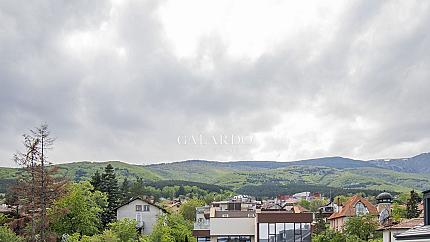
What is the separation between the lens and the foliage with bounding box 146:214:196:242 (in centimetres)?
5553

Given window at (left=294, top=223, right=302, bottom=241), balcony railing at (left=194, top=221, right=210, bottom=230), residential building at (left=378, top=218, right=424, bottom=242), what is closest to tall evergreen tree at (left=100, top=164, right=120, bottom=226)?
balcony railing at (left=194, top=221, right=210, bottom=230)

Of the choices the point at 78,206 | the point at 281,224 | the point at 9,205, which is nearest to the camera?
the point at 281,224

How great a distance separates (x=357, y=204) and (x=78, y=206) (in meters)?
40.7

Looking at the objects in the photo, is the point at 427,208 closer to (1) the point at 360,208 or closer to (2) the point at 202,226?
(2) the point at 202,226

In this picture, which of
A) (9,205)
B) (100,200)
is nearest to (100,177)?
(100,200)

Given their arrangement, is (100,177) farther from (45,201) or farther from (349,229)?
(45,201)

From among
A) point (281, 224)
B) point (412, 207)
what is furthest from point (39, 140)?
point (412, 207)

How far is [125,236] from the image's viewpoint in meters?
57.0

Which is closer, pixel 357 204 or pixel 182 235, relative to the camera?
pixel 182 235

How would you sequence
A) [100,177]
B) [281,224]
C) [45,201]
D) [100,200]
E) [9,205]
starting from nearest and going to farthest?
[45,201], [281,224], [9,205], [100,200], [100,177]

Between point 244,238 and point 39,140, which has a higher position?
point 39,140

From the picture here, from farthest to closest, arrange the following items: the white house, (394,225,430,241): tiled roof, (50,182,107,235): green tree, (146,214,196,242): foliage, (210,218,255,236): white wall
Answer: the white house < (50,182,107,235): green tree < (146,214,196,242): foliage < (210,218,255,236): white wall < (394,225,430,241): tiled roof

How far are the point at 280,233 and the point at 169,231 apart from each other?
12.4m

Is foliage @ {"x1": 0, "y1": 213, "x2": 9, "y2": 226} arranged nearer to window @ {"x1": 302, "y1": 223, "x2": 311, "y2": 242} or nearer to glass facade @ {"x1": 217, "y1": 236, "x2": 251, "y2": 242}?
glass facade @ {"x1": 217, "y1": 236, "x2": 251, "y2": 242}
